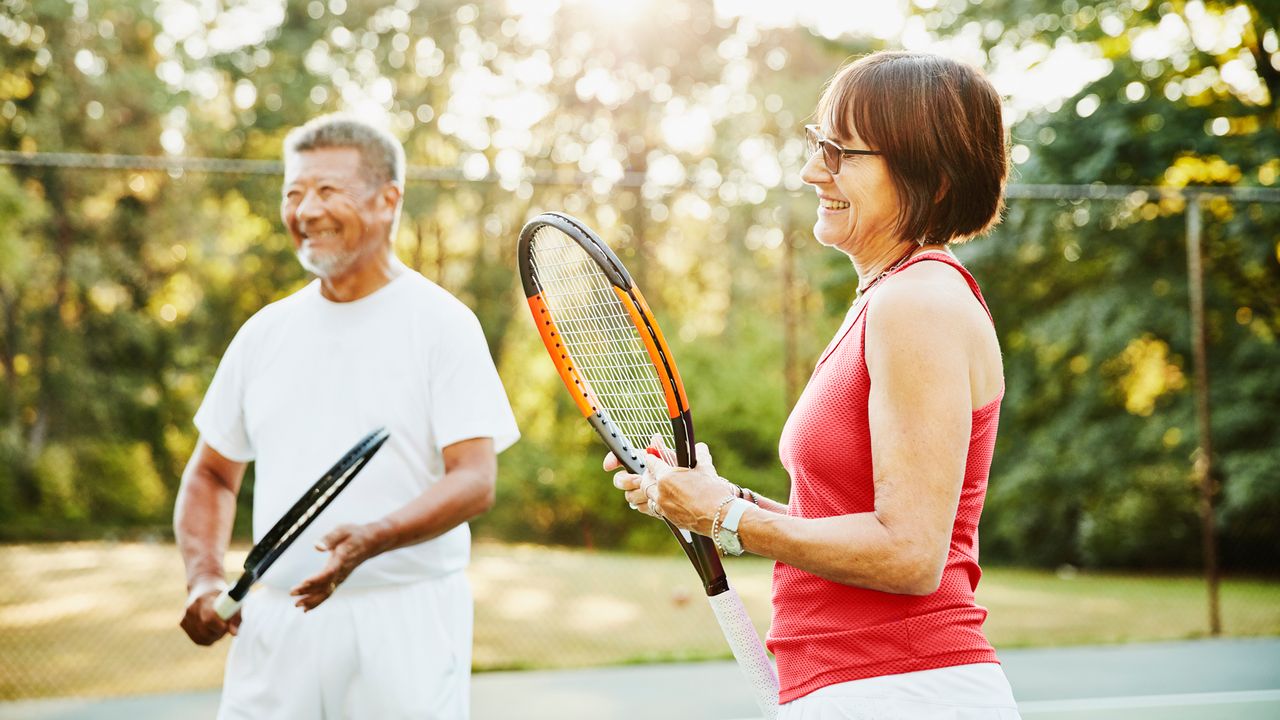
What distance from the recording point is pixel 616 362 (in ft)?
8.03

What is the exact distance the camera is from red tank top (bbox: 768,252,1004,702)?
157 centimetres

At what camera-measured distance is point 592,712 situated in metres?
5.90

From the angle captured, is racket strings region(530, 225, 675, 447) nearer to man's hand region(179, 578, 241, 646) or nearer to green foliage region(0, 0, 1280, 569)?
man's hand region(179, 578, 241, 646)

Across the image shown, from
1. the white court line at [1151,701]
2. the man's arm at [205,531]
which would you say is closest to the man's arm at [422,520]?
the man's arm at [205,531]

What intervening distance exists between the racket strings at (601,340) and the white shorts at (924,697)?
77 cm

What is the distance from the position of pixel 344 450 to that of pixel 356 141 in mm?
738

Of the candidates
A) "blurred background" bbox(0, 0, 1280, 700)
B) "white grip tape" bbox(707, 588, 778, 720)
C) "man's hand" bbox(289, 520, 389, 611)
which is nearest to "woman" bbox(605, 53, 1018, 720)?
"white grip tape" bbox(707, 588, 778, 720)

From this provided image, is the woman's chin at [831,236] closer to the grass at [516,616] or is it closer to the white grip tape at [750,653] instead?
the white grip tape at [750,653]

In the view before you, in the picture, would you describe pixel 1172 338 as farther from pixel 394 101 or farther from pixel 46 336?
pixel 394 101

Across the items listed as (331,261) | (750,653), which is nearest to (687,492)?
(750,653)

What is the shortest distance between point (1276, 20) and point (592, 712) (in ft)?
36.2

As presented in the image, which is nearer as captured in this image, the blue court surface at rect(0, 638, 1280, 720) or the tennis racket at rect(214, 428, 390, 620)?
the tennis racket at rect(214, 428, 390, 620)

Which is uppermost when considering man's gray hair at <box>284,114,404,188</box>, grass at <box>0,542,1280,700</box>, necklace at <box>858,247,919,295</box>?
man's gray hair at <box>284,114,404,188</box>

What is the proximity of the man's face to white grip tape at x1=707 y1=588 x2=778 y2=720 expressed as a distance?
1.24 m
